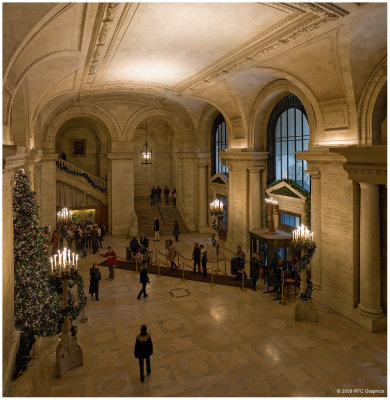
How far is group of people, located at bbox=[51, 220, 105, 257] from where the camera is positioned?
50.7 feet

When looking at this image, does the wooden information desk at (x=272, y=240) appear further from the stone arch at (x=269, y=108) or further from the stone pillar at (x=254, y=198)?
the stone arch at (x=269, y=108)

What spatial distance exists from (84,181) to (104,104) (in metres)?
4.52

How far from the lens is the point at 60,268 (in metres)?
7.13

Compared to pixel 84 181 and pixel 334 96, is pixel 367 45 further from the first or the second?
pixel 84 181

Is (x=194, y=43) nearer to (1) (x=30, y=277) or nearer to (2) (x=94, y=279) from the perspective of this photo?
(1) (x=30, y=277)

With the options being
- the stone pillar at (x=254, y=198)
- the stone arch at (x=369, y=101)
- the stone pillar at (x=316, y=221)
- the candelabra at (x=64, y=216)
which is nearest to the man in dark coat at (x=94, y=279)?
the candelabra at (x=64, y=216)

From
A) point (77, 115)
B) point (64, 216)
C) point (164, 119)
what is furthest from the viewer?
point (164, 119)

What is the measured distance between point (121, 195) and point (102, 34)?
13.1 meters

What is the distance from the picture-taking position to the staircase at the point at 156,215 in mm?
20906

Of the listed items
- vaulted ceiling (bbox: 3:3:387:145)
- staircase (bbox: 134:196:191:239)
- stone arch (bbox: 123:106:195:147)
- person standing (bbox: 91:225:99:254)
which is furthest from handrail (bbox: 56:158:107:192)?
vaulted ceiling (bbox: 3:3:387:145)

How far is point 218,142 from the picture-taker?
1998cm

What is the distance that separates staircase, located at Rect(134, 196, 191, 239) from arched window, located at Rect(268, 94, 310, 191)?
319 inches

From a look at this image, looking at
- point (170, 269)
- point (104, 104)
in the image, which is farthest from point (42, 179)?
point (170, 269)

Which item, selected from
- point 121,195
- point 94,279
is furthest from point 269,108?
point 121,195
